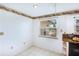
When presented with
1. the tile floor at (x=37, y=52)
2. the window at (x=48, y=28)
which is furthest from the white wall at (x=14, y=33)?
the window at (x=48, y=28)

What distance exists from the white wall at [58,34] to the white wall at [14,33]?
115mm

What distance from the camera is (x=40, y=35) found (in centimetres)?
146

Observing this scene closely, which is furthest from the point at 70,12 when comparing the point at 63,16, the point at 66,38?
the point at 66,38

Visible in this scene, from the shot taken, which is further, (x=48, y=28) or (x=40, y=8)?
(x=48, y=28)

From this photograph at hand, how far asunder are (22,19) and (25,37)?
0.96 ft

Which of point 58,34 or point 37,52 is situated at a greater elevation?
point 58,34

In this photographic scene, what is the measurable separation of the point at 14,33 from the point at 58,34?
683 millimetres

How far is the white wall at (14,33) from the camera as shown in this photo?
123 centimetres

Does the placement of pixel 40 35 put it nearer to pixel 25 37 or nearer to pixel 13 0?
pixel 25 37

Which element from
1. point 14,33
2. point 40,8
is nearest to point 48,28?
point 40,8

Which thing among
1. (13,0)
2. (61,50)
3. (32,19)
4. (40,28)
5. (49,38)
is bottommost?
(61,50)

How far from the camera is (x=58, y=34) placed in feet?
4.45

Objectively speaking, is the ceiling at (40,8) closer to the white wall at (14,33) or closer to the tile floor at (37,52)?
the white wall at (14,33)

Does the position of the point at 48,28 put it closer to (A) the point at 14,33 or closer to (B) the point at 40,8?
(B) the point at 40,8
